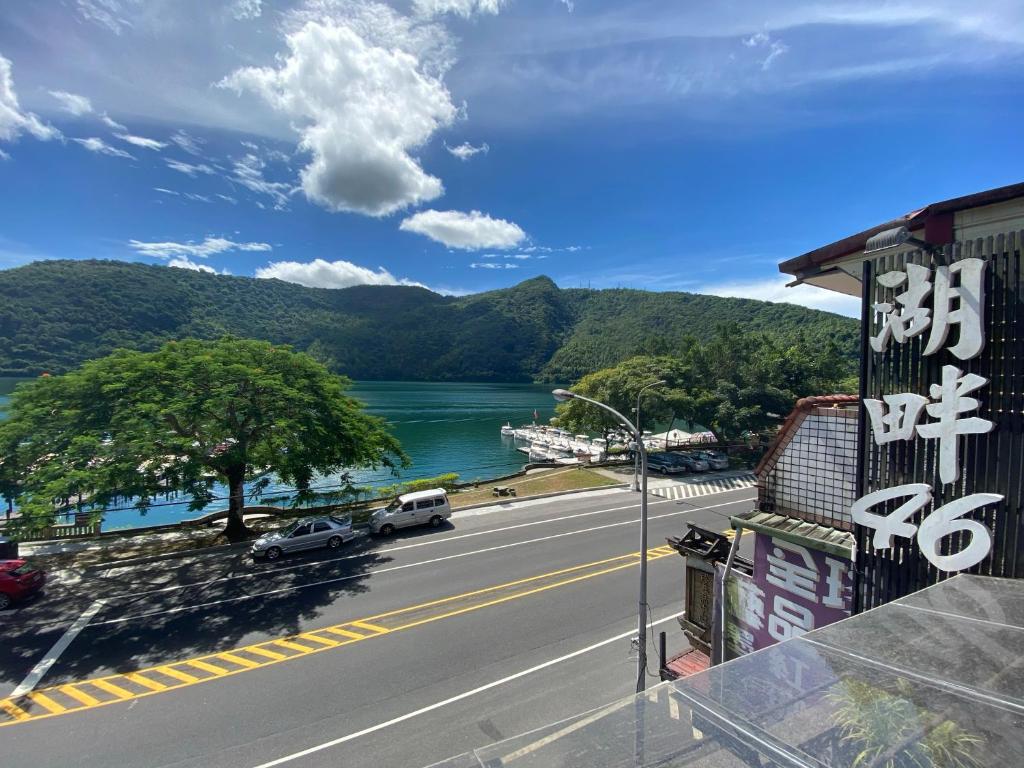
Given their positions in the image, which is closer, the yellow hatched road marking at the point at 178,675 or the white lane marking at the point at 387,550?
the yellow hatched road marking at the point at 178,675

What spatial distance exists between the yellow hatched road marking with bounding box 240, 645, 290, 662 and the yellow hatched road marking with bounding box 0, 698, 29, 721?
13.1ft

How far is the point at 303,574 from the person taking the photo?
16.9 meters

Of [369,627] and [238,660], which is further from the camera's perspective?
[369,627]

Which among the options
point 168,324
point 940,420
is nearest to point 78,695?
point 940,420

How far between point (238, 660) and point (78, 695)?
3.03 m

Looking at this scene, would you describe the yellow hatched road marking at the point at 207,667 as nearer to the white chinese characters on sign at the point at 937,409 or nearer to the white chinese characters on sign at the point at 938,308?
the white chinese characters on sign at the point at 937,409

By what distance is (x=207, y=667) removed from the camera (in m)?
11.2

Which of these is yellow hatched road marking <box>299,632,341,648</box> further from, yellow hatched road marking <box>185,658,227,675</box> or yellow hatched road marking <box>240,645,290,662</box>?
yellow hatched road marking <box>185,658,227,675</box>

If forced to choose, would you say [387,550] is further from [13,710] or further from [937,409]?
[937,409]

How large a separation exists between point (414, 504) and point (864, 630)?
19.6 m

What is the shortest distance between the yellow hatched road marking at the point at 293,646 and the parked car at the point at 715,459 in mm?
20095

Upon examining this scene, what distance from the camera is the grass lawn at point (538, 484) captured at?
27406 mm

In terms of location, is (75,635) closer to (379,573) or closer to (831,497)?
(379,573)

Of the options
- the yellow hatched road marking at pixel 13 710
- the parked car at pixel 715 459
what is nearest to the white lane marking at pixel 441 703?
the yellow hatched road marking at pixel 13 710
